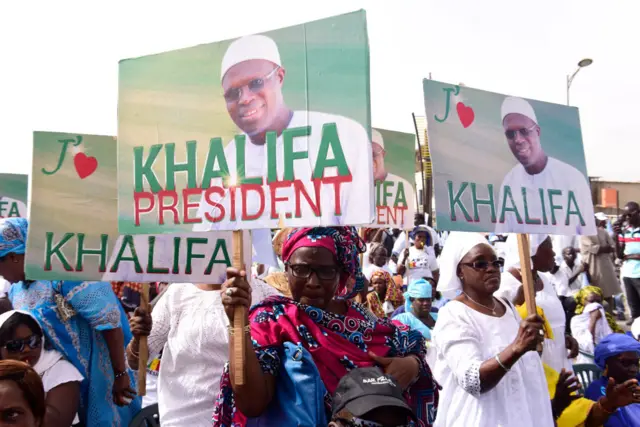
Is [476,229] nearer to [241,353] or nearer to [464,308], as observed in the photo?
[464,308]

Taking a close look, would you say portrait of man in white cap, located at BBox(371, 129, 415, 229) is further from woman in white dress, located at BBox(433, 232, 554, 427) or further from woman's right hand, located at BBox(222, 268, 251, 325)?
woman's right hand, located at BBox(222, 268, 251, 325)

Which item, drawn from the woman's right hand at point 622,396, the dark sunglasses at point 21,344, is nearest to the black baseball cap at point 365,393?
the dark sunglasses at point 21,344

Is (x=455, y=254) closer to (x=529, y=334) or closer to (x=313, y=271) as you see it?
(x=529, y=334)

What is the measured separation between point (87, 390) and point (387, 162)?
363cm

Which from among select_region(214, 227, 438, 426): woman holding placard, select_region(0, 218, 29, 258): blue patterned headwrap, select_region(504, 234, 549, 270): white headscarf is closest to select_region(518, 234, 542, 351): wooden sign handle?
select_region(214, 227, 438, 426): woman holding placard

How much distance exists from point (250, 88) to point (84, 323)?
1811 millimetres

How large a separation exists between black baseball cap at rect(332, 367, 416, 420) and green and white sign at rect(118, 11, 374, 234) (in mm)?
A: 520

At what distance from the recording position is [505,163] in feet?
10.1

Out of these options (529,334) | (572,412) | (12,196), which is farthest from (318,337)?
(12,196)

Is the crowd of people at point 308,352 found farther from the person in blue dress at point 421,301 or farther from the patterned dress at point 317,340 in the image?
the person in blue dress at point 421,301

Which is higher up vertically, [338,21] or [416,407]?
[338,21]

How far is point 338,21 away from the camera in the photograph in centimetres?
209

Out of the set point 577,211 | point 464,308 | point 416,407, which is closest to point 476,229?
point 464,308

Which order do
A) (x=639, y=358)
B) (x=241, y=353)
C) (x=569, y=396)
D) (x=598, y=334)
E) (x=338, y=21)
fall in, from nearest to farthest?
1. (x=241, y=353)
2. (x=338, y=21)
3. (x=569, y=396)
4. (x=639, y=358)
5. (x=598, y=334)
